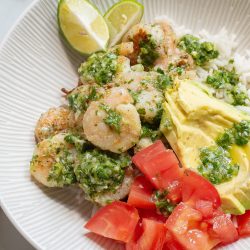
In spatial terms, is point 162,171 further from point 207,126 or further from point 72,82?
point 72,82

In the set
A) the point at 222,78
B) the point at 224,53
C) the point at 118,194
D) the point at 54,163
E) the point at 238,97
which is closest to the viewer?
the point at 118,194

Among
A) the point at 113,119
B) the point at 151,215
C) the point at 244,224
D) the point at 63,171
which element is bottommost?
the point at 244,224

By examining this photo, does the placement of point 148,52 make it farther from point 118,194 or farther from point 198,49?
point 118,194

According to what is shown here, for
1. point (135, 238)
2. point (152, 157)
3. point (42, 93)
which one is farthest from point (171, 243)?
point (42, 93)

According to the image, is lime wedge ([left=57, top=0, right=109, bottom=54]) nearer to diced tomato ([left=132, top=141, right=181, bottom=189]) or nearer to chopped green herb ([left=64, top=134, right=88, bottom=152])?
chopped green herb ([left=64, top=134, right=88, bottom=152])

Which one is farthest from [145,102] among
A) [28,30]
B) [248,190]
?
[28,30]

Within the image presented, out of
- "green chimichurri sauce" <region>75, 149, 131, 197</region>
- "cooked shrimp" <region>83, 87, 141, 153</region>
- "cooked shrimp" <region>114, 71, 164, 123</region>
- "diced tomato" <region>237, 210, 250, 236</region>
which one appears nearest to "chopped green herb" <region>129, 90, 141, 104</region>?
"cooked shrimp" <region>114, 71, 164, 123</region>
